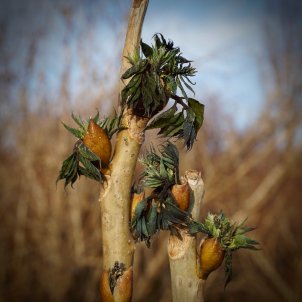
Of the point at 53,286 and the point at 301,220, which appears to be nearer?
the point at 53,286

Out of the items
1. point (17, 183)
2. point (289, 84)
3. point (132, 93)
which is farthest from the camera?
Answer: point (289, 84)

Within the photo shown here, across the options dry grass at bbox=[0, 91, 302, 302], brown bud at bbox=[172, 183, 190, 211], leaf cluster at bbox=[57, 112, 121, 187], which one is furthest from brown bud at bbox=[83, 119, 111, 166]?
dry grass at bbox=[0, 91, 302, 302]

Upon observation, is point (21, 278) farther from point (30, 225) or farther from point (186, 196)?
point (186, 196)

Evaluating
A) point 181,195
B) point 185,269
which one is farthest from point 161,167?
point 185,269

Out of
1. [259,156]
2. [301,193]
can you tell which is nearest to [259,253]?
[259,156]

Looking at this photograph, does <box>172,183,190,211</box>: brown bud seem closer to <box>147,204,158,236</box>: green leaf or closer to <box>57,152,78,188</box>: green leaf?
<box>147,204,158,236</box>: green leaf

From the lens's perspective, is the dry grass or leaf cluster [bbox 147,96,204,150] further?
the dry grass

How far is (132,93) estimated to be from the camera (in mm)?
561

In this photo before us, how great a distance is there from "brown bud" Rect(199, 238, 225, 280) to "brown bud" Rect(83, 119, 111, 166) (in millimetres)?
202

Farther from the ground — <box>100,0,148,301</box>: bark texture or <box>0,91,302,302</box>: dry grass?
<box>0,91,302,302</box>: dry grass

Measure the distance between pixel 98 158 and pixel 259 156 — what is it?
2.47m

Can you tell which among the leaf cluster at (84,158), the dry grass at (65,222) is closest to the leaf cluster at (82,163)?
the leaf cluster at (84,158)

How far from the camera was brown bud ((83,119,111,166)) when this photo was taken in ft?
1.90

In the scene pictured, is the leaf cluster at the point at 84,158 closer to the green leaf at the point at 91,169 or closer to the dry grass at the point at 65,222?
the green leaf at the point at 91,169
